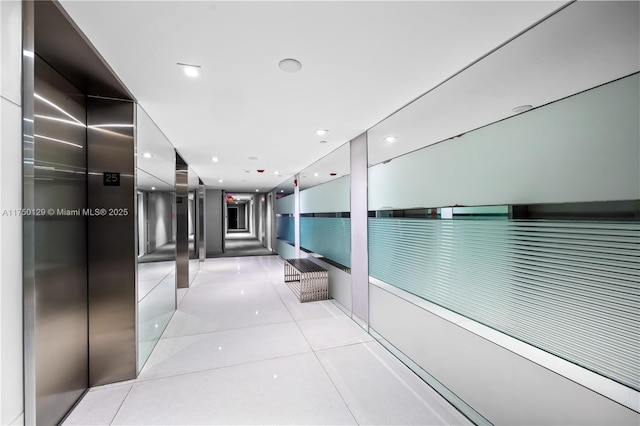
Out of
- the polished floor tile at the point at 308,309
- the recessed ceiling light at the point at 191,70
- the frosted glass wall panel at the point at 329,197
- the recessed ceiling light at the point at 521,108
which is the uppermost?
the recessed ceiling light at the point at 191,70

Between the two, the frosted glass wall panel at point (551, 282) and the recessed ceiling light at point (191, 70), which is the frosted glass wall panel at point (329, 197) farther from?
the recessed ceiling light at point (191, 70)

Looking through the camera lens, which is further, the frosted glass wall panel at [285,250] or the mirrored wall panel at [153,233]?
the frosted glass wall panel at [285,250]

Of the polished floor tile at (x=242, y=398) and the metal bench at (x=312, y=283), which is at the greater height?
the metal bench at (x=312, y=283)

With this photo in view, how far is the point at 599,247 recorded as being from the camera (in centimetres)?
141

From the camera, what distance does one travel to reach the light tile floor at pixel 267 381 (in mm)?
2111

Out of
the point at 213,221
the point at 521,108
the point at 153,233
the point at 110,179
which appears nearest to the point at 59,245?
the point at 110,179

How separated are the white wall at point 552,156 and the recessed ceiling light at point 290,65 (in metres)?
1.54

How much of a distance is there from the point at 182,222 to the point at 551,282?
635 centimetres

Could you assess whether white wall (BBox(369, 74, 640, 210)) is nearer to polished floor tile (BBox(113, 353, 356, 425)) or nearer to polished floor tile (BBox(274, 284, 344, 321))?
polished floor tile (BBox(113, 353, 356, 425))

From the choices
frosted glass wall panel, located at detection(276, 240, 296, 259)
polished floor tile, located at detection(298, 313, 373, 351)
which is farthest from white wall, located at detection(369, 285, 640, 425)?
frosted glass wall panel, located at detection(276, 240, 296, 259)

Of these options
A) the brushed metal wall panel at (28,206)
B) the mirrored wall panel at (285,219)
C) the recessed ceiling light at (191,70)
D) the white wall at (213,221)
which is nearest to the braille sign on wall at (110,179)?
the brushed metal wall panel at (28,206)

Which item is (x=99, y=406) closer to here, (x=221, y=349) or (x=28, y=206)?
(x=221, y=349)

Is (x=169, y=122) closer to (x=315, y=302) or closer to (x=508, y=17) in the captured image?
(x=508, y=17)

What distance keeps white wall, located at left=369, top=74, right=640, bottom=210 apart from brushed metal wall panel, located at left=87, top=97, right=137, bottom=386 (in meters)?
3.13
